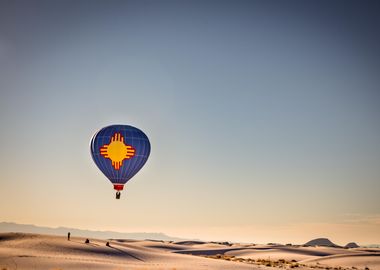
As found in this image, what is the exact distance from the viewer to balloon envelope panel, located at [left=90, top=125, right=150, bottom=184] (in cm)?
4756

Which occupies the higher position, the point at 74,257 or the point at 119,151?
the point at 119,151

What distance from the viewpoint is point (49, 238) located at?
4850cm

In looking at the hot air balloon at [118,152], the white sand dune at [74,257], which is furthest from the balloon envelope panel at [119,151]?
the white sand dune at [74,257]

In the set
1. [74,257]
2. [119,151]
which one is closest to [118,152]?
[119,151]

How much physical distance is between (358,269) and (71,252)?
29.1m

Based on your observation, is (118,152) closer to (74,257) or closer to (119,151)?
(119,151)

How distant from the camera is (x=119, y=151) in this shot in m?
47.4

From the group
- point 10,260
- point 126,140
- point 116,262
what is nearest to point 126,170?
point 126,140

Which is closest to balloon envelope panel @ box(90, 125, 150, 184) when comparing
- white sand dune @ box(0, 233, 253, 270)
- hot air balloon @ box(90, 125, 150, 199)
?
hot air balloon @ box(90, 125, 150, 199)

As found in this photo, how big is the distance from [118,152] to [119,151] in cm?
14

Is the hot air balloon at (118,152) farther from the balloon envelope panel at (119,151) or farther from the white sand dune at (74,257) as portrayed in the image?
the white sand dune at (74,257)

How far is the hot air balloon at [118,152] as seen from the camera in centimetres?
4756

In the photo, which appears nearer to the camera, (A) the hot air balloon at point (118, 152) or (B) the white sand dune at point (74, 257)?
(B) the white sand dune at point (74, 257)

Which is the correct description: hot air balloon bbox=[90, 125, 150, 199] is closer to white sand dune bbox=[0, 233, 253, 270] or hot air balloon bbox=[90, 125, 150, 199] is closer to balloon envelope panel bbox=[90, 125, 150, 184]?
balloon envelope panel bbox=[90, 125, 150, 184]
